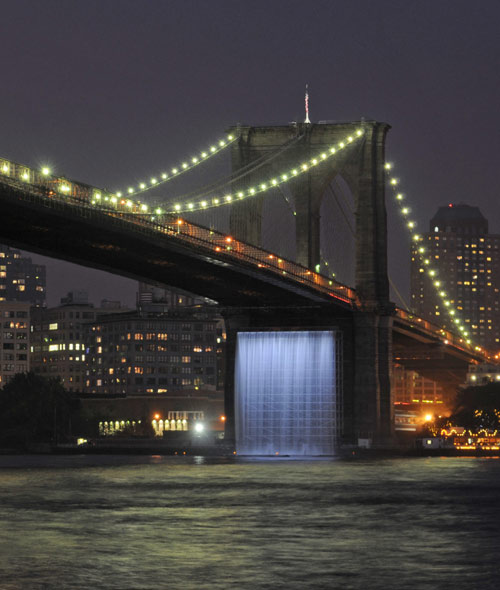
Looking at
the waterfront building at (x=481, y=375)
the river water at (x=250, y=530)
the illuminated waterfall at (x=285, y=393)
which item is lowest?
the river water at (x=250, y=530)

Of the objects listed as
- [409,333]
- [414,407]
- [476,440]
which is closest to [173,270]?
[409,333]

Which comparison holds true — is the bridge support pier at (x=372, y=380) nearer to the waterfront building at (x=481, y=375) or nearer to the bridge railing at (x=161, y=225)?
the bridge railing at (x=161, y=225)

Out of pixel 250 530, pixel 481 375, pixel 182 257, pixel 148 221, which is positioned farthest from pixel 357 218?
pixel 481 375

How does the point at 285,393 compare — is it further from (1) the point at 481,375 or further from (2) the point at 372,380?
(1) the point at 481,375

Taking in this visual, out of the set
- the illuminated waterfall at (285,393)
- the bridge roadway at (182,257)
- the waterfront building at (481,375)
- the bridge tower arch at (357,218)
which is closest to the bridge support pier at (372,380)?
the bridge tower arch at (357,218)

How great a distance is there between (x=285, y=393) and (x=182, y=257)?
75.7 feet

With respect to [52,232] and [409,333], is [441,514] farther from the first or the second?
[409,333]

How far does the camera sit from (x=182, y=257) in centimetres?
7325

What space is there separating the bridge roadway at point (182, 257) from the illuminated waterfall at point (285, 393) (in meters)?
1.37

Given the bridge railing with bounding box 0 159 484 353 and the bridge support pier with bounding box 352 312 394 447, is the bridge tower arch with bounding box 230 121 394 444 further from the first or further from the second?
the bridge railing with bounding box 0 159 484 353

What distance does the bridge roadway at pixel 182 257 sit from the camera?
62.0 m

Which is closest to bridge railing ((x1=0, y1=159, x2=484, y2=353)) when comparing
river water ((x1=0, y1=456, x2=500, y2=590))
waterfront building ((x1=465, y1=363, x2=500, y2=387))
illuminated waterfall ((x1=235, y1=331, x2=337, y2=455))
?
illuminated waterfall ((x1=235, y1=331, x2=337, y2=455))

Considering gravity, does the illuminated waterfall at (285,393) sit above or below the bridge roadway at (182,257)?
below

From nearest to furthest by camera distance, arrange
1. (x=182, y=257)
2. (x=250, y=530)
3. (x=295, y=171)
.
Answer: (x=250, y=530)
(x=182, y=257)
(x=295, y=171)
